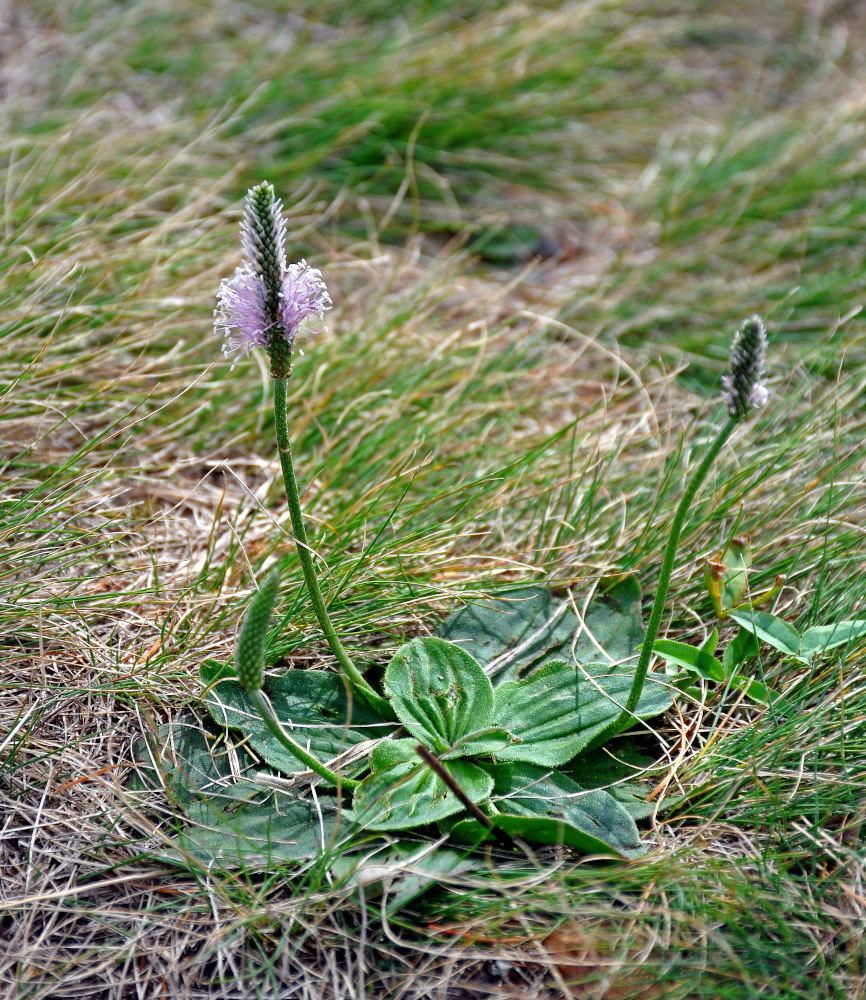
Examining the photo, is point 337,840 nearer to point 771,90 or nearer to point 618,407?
point 618,407

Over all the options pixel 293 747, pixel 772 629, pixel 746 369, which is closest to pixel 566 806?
pixel 293 747

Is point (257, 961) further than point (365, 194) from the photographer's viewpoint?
No

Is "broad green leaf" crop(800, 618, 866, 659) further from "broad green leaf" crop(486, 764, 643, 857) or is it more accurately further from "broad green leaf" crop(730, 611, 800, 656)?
"broad green leaf" crop(486, 764, 643, 857)

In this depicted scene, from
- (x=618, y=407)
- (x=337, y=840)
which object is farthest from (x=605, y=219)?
(x=337, y=840)

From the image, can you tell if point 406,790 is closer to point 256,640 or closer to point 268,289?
point 256,640

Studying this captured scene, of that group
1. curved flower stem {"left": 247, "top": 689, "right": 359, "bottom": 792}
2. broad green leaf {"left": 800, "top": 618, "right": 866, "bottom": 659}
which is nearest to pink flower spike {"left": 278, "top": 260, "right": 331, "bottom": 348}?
curved flower stem {"left": 247, "top": 689, "right": 359, "bottom": 792}

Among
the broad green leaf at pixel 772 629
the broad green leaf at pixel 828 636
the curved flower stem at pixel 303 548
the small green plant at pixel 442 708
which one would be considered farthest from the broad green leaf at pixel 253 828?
the broad green leaf at pixel 828 636
